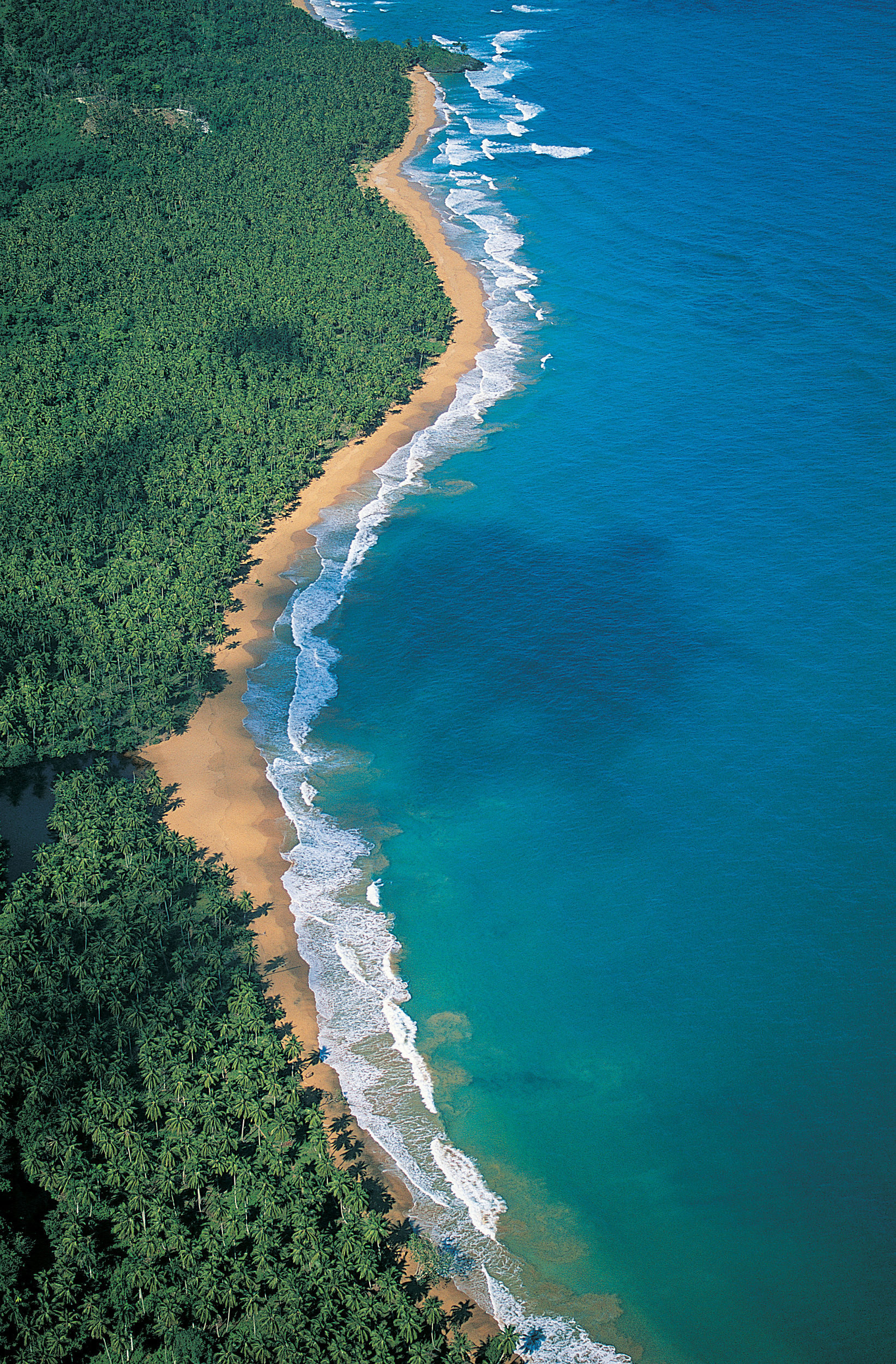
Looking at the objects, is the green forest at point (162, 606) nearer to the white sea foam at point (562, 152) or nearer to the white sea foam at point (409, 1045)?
the white sea foam at point (409, 1045)

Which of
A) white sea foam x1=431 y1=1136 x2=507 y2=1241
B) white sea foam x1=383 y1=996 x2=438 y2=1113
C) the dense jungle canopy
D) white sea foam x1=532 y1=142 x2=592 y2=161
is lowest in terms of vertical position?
white sea foam x1=431 y1=1136 x2=507 y2=1241

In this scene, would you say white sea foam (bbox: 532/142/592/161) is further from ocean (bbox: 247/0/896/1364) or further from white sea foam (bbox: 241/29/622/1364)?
white sea foam (bbox: 241/29/622/1364)

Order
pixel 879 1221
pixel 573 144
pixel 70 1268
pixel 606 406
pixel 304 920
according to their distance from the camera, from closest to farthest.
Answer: pixel 70 1268 < pixel 879 1221 < pixel 304 920 < pixel 606 406 < pixel 573 144

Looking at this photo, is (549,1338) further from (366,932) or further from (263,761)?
(263,761)

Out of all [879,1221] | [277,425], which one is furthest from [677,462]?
[879,1221]

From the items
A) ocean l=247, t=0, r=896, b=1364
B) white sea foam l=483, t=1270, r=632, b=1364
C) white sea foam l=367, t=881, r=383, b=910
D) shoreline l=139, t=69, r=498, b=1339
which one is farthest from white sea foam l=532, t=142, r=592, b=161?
white sea foam l=483, t=1270, r=632, b=1364

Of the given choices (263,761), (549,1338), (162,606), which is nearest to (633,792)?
(263,761)

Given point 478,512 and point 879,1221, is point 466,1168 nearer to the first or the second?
point 879,1221
